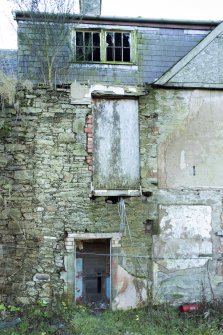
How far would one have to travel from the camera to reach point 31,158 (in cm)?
823

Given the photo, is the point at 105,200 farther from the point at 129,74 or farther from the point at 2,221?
the point at 129,74

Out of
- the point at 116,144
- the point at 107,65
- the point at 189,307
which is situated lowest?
the point at 189,307

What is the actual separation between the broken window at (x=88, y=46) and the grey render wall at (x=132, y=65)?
0.17m

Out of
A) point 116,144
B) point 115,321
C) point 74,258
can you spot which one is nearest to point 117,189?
point 116,144

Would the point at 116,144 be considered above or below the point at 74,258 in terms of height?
above

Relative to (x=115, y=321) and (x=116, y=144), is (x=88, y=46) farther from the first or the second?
(x=115, y=321)

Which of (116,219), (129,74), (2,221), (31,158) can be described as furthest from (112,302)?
(129,74)

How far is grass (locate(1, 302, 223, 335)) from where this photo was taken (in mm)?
7117

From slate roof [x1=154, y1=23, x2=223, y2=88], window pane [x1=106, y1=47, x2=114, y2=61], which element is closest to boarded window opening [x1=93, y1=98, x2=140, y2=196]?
slate roof [x1=154, y1=23, x2=223, y2=88]

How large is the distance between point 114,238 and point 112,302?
4.38 feet

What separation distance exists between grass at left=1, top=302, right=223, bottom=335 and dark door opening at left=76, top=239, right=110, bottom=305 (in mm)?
555

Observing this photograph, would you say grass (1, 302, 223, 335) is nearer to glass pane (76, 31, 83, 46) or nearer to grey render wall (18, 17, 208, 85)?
grey render wall (18, 17, 208, 85)

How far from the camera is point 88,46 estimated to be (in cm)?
1029

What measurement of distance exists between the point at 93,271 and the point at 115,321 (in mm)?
1347
